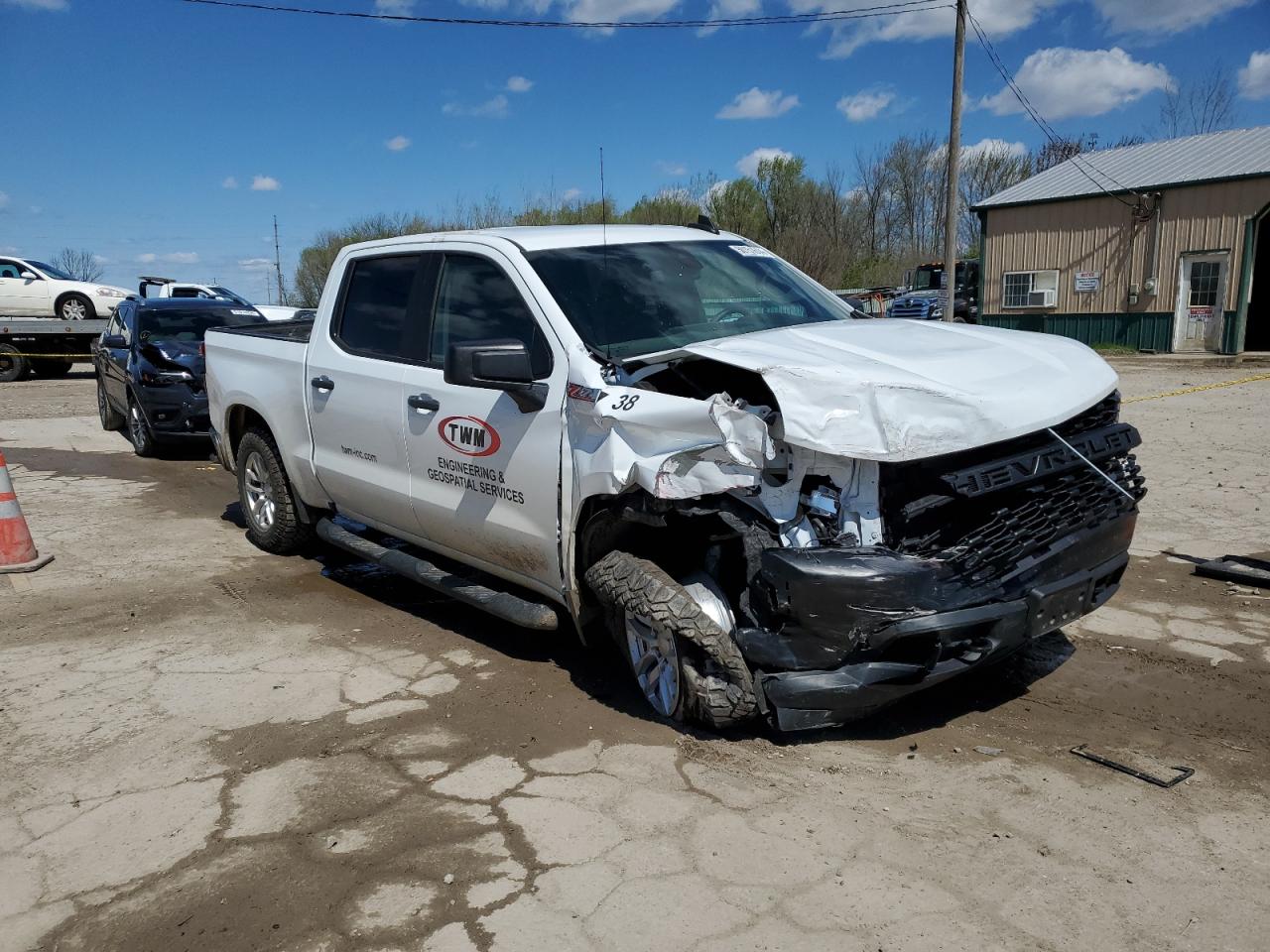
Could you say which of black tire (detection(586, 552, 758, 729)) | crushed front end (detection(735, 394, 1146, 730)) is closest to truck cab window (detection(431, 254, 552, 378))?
black tire (detection(586, 552, 758, 729))

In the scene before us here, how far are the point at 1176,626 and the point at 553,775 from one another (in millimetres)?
3384

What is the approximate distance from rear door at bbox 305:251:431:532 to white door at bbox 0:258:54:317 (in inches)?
826

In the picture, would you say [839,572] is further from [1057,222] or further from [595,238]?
[1057,222]

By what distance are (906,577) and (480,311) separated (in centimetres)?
243

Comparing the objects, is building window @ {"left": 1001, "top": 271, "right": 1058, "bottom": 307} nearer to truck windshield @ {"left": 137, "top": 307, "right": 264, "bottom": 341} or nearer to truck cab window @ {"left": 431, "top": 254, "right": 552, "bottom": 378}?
truck windshield @ {"left": 137, "top": 307, "right": 264, "bottom": 341}

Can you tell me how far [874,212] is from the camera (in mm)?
60469

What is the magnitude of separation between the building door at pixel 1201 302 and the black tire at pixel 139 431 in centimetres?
2359

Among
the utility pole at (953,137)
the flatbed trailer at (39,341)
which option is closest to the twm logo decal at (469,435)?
the utility pole at (953,137)

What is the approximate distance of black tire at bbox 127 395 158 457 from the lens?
37.4 ft

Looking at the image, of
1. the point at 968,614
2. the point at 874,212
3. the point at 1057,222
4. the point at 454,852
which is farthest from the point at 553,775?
the point at 874,212

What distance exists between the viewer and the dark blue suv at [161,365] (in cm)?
1120

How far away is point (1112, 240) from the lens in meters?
25.8

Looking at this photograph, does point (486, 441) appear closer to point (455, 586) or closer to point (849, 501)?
point (455, 586)

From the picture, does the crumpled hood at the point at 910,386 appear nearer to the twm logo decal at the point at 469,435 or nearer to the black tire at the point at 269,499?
the twm logo decal at the point at 469,435
